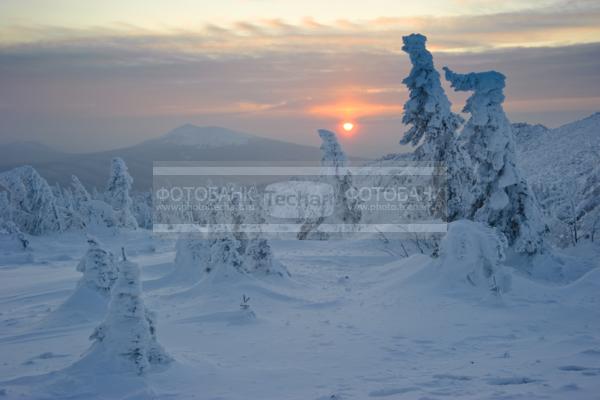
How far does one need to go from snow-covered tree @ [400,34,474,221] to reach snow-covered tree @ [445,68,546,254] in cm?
103

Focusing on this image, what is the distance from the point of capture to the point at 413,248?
99.9 ft

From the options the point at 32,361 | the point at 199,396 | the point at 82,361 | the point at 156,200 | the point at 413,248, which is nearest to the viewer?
the point at 199,396

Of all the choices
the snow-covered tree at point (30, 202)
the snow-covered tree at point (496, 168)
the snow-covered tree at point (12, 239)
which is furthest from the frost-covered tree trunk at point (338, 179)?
the snow-covered tree at point (30, 202)

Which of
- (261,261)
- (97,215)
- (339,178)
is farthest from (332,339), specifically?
(97,215)

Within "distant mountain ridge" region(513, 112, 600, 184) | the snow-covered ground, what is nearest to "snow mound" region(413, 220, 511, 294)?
the snow-covered ground

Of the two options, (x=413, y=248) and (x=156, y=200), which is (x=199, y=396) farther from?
(x=156, y=200)

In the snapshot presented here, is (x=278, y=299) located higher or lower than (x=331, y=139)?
lower

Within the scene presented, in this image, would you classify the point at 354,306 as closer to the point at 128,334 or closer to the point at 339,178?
the point at 128,334

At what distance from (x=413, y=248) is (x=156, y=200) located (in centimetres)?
5142

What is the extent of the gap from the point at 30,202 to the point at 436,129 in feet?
127

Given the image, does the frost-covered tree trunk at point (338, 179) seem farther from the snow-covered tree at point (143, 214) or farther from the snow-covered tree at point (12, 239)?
the snow-covered tree at point (143, 214)

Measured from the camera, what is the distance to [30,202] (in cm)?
4497

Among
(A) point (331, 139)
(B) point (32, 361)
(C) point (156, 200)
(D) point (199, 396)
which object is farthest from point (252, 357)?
(C) point (156, 200)

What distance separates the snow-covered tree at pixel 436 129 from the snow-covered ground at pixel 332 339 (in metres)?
4.60
